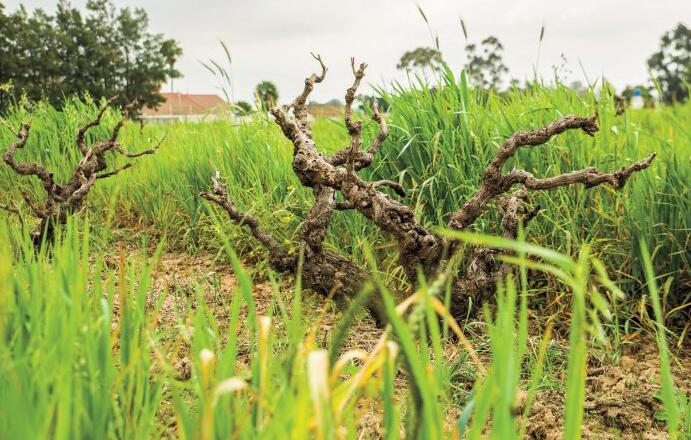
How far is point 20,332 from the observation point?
3.75ft

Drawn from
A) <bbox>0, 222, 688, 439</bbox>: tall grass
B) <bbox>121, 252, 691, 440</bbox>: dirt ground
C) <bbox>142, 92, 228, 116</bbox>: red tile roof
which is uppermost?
<bbox>142, 92, 228, 116</bbox>: red tile roof

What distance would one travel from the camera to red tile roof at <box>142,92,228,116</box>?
5.24 m

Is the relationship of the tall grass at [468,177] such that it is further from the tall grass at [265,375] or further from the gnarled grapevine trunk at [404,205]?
the tall grass at [265,375]

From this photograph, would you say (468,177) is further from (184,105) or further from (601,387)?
(184,105)

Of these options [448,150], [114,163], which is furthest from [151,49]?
[448,150]

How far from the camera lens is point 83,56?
107 feet

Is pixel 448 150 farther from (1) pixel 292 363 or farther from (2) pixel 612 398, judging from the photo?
(1) pixel 292 363

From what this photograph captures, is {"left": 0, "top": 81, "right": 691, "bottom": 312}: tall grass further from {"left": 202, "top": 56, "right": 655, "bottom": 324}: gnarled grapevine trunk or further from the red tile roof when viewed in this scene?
the red tile roof

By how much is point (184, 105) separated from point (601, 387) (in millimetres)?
6791

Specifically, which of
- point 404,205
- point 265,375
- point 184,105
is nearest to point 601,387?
point 404,205

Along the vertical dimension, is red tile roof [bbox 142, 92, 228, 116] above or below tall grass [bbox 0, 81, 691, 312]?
above

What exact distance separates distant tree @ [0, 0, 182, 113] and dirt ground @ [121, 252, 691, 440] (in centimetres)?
2608

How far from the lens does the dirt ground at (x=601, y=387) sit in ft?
6.52

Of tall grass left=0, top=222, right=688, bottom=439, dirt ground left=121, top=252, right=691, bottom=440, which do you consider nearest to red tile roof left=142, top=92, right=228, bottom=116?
dirt ground left=121, top=252, right=691, bottom=440
